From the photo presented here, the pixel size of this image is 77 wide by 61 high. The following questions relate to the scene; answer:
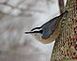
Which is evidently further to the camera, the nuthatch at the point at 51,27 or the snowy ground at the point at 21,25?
the snowy ground at the point at 21,25

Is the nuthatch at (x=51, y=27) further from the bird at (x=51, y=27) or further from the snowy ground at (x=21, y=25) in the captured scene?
the snowy ground at (x=21, y=25)

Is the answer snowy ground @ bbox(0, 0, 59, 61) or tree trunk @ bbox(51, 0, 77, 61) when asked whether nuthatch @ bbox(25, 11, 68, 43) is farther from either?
snowy ground @ bbox(0, 0, 59, 61)

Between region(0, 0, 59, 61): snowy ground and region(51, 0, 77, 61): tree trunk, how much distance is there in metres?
3.60

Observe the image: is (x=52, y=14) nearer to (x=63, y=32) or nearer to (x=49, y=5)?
(x=49, y=5)

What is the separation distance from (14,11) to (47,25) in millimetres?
3887

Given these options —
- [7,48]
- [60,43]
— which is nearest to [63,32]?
[60,43]

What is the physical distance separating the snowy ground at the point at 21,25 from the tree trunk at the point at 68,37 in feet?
11.8

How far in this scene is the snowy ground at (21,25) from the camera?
4977mm

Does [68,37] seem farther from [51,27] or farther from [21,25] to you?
[21,25]

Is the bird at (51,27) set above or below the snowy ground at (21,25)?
above

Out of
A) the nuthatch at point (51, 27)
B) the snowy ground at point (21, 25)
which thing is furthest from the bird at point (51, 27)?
the snowy ground at point (21, 25)

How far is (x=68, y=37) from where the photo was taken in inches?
47.4

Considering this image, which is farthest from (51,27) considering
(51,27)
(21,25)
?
(21,25)

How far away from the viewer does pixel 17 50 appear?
5.11m
